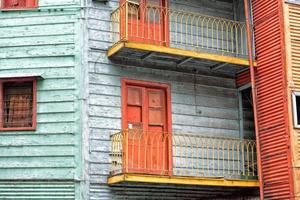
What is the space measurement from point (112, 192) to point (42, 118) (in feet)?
9.17

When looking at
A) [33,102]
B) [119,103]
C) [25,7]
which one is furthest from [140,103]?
[25,7]

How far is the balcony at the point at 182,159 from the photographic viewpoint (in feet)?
55.6

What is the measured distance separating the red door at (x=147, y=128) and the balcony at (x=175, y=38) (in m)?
0.99

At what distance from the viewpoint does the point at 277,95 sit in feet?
58.9

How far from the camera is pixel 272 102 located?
18109 millimetres

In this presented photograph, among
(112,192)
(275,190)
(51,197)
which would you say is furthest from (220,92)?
(51,197)

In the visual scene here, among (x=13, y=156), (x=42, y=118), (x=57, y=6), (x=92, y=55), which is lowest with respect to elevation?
(x=13, y=156)

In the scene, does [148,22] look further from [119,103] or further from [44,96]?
[44,96]

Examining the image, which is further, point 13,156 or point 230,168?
point 230,168

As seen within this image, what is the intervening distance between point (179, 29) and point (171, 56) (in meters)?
1.53

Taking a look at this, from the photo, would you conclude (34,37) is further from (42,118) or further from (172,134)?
(172,134)

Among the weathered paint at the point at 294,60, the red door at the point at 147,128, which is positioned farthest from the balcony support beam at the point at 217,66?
the weathered paint at the point at 294,60

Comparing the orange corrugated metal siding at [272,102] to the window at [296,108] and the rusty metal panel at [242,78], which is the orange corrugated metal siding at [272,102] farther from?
the rusty metal panel at [242,78]

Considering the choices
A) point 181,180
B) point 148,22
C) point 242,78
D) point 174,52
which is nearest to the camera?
point 181,180
